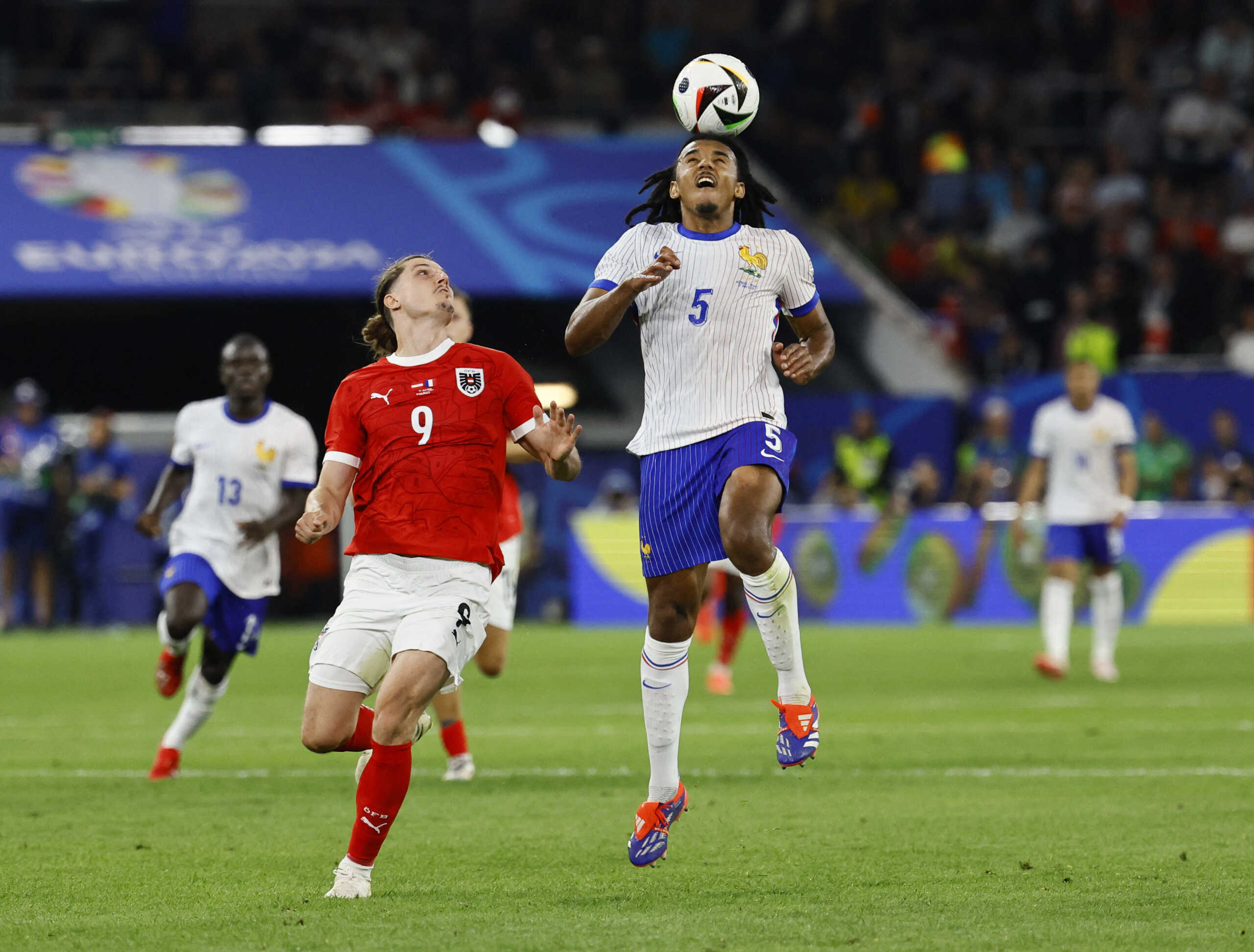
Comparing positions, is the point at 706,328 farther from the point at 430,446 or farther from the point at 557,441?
the point at 430,446

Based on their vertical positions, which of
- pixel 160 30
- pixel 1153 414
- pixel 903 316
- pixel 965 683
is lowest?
pixel 965 683

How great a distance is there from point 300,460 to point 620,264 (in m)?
3.63

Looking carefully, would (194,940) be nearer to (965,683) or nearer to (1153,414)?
(965,683)

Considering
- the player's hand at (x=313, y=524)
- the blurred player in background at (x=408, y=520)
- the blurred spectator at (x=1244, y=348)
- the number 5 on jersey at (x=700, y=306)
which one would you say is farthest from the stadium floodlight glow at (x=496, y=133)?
the player's hand at (x=313, y=524)

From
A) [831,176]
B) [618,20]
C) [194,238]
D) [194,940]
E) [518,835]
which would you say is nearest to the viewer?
[194,940]

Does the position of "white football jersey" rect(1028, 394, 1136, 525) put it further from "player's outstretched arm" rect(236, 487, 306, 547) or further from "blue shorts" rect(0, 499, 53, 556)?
"blue shorts" rect(0, 499, 53, 556)

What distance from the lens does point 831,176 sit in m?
27.0

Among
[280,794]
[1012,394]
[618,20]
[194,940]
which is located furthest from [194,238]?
[194,940]

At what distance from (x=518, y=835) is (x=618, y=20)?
923 inches

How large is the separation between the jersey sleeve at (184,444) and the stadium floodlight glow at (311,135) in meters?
A: 16.0

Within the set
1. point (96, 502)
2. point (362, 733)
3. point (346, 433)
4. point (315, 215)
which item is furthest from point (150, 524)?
point (315, 215)

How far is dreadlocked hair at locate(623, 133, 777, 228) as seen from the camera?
7121 mm

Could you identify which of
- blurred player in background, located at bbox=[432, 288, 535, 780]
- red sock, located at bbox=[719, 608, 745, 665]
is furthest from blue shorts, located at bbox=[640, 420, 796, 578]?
red sock, located at bbox=[719, 608, 745, 665]

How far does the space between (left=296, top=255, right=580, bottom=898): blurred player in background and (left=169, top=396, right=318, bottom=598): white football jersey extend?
3596 mm
